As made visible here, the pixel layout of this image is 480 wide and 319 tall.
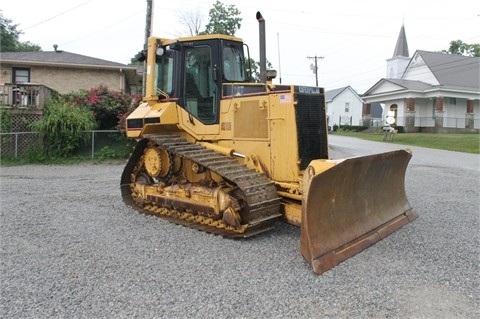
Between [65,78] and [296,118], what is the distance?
1936cm

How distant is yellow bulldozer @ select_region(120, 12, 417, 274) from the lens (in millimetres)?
5055

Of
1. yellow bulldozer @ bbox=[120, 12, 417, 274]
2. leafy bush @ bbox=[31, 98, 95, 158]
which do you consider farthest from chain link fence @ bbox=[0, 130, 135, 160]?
yellow bulldozer @ bbox=[120, 12, 417, 274]

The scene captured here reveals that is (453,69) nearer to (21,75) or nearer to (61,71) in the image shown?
(61,71)

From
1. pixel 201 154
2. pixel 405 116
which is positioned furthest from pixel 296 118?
pixel 405 116

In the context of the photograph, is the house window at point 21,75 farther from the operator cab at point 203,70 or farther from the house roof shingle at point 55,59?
the operator cab at point 203,70

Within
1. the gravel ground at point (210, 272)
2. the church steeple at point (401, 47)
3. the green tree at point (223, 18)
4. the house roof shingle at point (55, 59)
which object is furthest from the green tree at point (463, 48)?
the gravel ground at point (210, 272)

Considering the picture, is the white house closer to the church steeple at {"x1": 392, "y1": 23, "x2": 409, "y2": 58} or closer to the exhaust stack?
the church steeple at {"x1": 392, "y1": 23, "x2": 409, "y2": 58}

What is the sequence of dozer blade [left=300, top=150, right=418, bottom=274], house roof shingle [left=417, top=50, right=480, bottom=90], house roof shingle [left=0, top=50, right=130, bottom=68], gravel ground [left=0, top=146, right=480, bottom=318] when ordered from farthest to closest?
house roof shingle [left=417, top=50, right=480, bottom=90] < house roof shingle [left=0, top=50, right=130, bottom=68] < dozer blade [left=300, top=150, right=418, bottom=274] < gravel ground [left=0, top=146, right=480, bottom=318]

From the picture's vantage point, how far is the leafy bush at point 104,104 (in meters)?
16.6

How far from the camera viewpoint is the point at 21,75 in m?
22.2

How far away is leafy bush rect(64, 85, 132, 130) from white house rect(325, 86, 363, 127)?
44.1 m

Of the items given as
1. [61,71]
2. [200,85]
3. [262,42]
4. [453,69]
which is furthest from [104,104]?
[453,69]

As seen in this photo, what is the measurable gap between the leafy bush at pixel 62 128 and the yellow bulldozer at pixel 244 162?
805 cm

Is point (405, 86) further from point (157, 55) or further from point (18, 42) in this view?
point (18, 42)
